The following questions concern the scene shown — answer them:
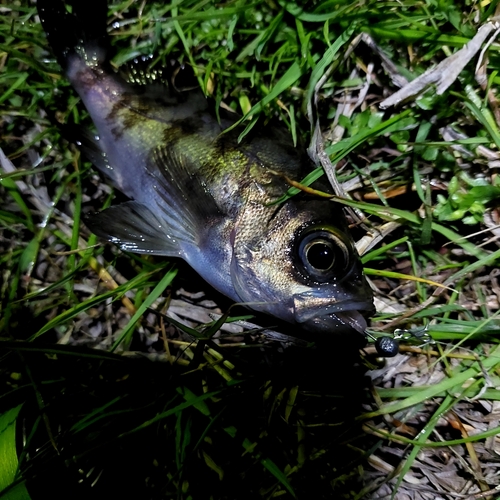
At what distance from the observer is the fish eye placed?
1633mm

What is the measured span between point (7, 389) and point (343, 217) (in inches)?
67.1

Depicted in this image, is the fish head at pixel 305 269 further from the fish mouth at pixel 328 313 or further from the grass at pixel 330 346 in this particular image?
the grass at pixel 330 346

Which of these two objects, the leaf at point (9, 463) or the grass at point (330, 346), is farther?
the grass at point (330, 346)

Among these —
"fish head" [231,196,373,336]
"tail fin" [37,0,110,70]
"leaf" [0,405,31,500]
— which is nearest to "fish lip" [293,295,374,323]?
"fish head" [231,196,373,336]

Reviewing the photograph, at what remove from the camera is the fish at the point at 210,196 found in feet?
5.40

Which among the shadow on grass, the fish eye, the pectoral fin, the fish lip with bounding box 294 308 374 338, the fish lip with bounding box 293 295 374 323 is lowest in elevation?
the shadow on grass

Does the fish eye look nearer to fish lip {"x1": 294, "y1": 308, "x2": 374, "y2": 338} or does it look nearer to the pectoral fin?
fish lip {"x1": 294, "y1": 308, "x2": 374, "y2": 338}

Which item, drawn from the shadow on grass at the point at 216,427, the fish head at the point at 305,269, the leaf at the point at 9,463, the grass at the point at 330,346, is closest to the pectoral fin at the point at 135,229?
the grass at the point at 330,346

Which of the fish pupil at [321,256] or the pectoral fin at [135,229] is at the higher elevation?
the pectoral fin at [135,229]

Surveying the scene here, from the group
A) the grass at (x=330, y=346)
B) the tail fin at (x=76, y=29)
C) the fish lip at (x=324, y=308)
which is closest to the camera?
the fish lip at (x=324, y=308)

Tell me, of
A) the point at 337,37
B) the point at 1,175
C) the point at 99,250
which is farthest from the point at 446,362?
the point at 1,175

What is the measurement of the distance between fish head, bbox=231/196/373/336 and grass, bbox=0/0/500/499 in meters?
0.28

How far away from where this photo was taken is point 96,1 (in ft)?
6.90

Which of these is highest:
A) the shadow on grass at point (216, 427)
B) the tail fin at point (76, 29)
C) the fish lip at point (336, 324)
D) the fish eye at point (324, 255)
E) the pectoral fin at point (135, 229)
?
the tail fin at point (76, 29)
